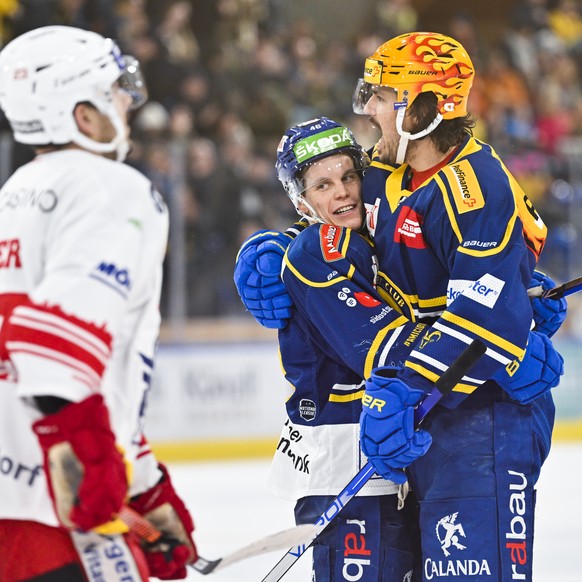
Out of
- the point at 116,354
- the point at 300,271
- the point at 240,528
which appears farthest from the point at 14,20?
the point at 116,354

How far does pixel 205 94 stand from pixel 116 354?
6370 mm

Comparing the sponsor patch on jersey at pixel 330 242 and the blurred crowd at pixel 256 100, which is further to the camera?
the blurred crowd at pixel 256 100

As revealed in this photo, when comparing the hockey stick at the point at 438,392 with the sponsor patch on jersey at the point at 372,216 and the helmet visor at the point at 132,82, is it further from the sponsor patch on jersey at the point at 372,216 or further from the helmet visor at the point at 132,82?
the helmet visor at the point at 132,82

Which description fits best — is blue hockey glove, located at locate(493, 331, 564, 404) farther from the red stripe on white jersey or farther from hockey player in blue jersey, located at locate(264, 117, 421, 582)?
the red stripe on white jersey

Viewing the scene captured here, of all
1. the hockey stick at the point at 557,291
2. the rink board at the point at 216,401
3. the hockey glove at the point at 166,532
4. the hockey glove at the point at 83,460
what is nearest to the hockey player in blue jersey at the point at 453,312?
the hockey stick at the point at 557,291

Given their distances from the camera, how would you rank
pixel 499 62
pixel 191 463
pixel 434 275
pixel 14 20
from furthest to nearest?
pixel 499 62, pixel 14 20, pixel 191 463, pixel 434 275

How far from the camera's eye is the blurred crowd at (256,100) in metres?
6.76

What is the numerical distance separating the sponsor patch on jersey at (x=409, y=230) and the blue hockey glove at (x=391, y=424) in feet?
0.98

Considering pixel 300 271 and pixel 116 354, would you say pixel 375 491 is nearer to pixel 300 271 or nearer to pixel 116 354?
pixel 300 271

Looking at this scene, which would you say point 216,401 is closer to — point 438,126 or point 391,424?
point 438,126

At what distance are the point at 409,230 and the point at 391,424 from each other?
42cm

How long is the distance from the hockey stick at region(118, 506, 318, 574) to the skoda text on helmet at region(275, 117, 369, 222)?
81cm

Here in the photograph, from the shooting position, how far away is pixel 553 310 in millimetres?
2604

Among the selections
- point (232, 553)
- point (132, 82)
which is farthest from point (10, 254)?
Answer: point (232, 553)
